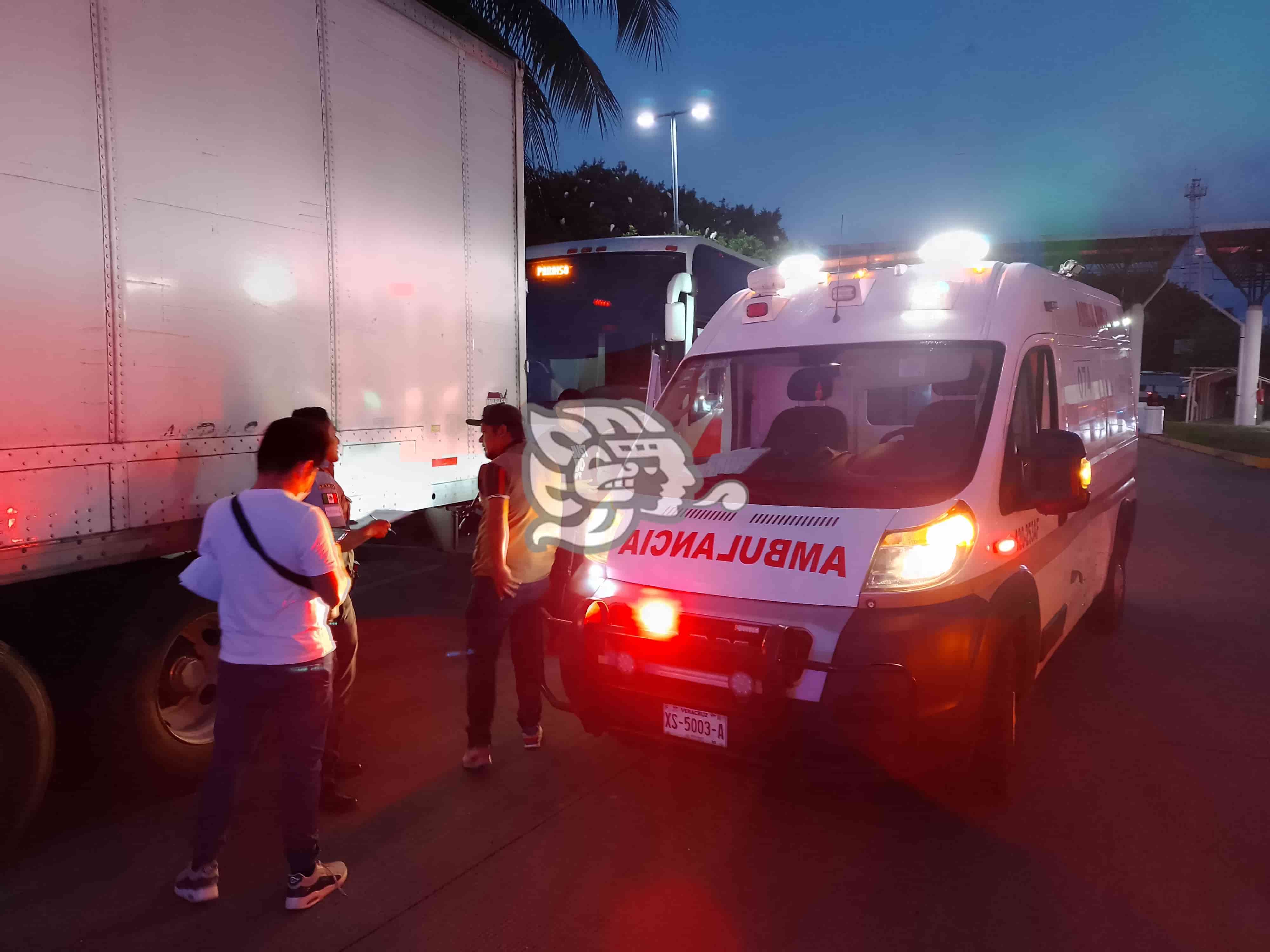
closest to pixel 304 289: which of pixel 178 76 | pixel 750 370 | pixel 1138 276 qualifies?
pixel 178 76

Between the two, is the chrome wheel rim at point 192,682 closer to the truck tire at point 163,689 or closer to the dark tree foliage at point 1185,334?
the truck tire at point 163,689

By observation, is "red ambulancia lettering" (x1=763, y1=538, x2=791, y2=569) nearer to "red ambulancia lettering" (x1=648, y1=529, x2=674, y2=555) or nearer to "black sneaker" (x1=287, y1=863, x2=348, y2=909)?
"red ambulancia lettering" (x1=648, y1=529, x2=674, y2=555)

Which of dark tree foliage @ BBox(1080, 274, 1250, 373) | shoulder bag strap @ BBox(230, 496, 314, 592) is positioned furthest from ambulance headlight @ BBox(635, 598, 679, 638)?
dark tree foliage @ BBox(1080, 274, 1250, 373)

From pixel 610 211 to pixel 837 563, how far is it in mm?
28407

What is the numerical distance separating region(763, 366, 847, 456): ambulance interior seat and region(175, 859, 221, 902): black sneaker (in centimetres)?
313

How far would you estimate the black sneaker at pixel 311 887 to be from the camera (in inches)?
132

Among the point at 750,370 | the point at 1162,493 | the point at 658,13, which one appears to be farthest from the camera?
the point at 1162,493

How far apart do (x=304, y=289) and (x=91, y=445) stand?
1351 millimetres

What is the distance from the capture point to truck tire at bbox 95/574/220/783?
391 cm

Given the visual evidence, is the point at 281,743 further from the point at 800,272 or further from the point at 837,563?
the point at 800,272

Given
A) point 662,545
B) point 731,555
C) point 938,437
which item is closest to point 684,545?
point 662,545

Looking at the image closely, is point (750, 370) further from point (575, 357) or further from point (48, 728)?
point (575, 357)

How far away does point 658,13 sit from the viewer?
1273 centimetres

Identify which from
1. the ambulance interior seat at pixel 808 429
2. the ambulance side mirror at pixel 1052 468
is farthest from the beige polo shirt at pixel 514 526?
the ambulance side mirror at pixel 1052 468
